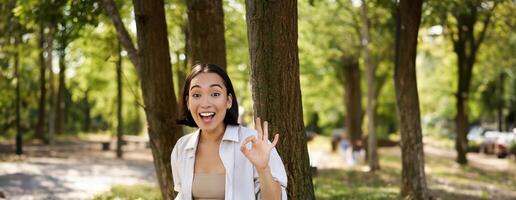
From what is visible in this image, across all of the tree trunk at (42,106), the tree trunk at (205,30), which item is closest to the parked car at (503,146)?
the tree trunk at (42,106)

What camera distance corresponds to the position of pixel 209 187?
3.59 m

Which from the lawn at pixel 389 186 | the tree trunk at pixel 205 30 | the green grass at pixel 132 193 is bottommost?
the lawn at pixel 389 186

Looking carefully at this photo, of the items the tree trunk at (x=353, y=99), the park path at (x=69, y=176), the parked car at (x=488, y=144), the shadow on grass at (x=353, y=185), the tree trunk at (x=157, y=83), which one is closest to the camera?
the tree trunk at (x=157, y=83)

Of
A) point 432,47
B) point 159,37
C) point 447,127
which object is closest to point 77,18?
point 159,37

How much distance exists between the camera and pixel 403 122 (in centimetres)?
1238

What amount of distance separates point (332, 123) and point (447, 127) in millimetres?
16737

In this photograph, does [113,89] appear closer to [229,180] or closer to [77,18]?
[77,18]

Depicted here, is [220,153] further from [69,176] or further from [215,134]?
[69,176]

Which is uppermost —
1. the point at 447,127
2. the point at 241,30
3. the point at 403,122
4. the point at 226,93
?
the point at 241,30

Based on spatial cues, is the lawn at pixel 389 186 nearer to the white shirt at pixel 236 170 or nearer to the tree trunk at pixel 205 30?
the tree trunk at pixel 205 30

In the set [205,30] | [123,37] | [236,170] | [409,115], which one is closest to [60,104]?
[409,115]

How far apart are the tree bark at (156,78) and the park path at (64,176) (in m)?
6.58

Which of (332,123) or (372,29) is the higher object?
(372,29)

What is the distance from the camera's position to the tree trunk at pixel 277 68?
17.7 feet
